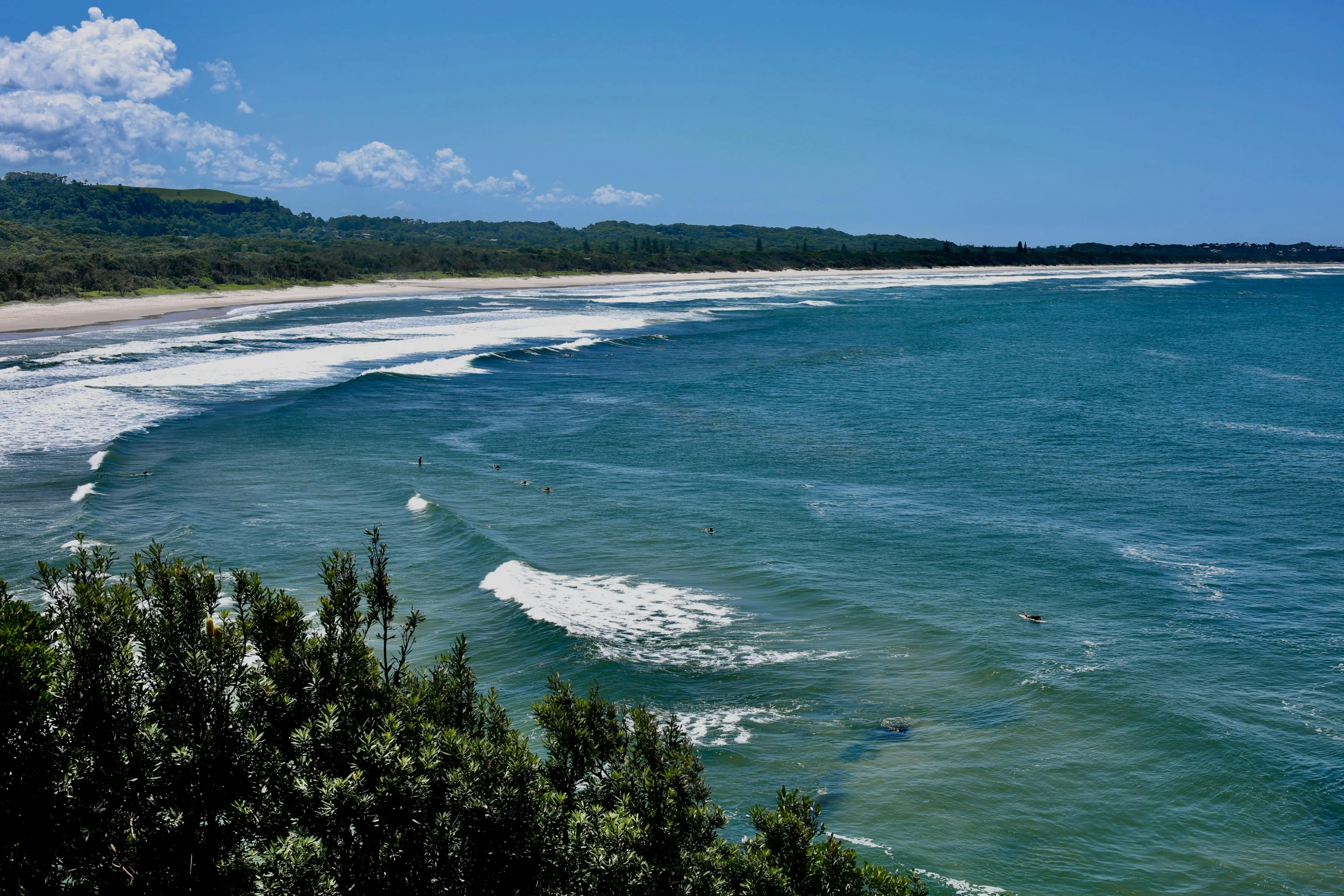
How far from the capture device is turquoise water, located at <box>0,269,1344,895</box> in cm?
1237

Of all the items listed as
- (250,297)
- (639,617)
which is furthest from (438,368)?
(250,297)

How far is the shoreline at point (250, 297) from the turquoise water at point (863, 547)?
14467 mm

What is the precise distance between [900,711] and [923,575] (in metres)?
5.98

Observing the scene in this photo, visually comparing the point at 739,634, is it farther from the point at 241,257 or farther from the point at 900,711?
the point at 241,257

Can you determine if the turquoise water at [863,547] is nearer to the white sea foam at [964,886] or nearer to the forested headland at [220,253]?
the white sea foam at [964,886]

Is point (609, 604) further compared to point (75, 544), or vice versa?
point (75, 544)

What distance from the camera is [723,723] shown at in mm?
13906

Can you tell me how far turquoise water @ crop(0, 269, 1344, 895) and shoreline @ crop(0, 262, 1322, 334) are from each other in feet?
47.5

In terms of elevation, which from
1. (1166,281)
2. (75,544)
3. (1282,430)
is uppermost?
(1166,281)

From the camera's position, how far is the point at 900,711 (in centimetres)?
1430

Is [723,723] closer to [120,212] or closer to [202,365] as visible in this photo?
[202,365]

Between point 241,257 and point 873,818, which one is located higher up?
point 241,257

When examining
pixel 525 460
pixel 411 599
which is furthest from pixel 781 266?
pixel 411 599

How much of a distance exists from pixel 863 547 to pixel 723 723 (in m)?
8.61
